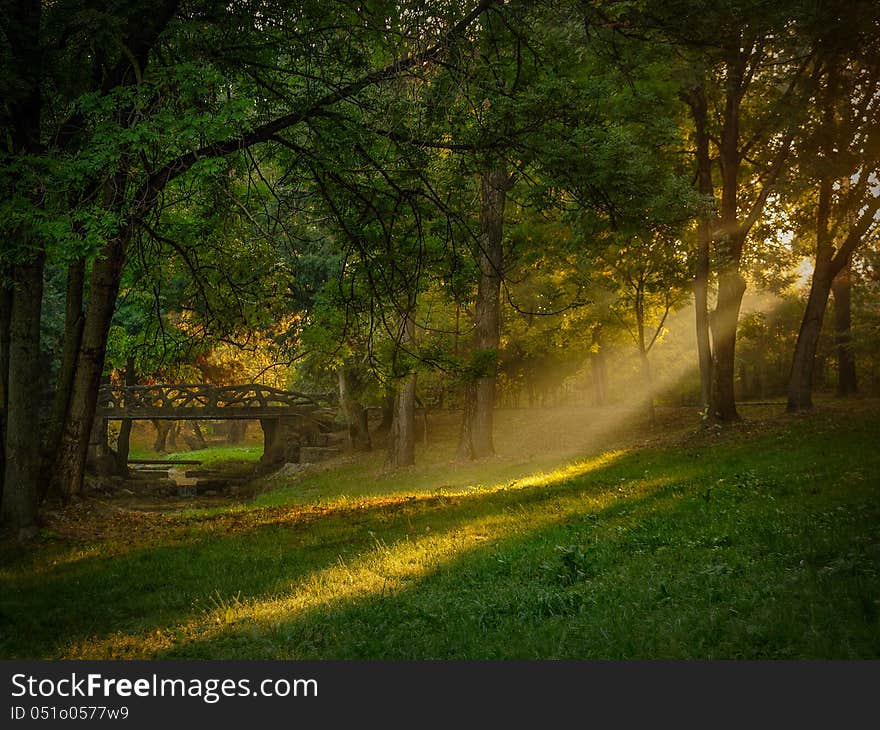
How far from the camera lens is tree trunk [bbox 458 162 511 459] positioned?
77.5ft

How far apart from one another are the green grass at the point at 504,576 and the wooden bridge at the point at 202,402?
78.6ft

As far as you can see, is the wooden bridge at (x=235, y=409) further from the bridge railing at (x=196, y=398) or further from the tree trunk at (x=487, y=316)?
the tree trunk at (x=487, y=316)

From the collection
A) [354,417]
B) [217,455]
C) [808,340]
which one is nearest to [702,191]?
[808,340]

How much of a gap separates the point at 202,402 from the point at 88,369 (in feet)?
86.5

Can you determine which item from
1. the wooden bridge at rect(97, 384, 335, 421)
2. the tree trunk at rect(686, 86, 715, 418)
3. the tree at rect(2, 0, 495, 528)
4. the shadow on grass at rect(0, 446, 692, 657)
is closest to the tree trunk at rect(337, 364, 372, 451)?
the wooden bridge at rect(97, 384, 335, 421)

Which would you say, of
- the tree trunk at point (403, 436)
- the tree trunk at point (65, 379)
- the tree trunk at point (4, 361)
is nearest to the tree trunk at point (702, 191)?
the tree trunk at point (403, 436)

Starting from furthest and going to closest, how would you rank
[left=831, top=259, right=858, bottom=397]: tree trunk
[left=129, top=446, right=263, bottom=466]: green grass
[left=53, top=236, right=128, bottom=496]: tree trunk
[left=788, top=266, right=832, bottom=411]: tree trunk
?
[left=129, top=446, right=263, bottom=466]: green grass → [left=831, top=259, right=858, bottom=397]: tree trunk → [left=788, top=266, right=832, bottom=411]: tree trunk → [left=53, top=236, right=128, bottom=496]: tree trunk

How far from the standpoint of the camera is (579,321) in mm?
33125

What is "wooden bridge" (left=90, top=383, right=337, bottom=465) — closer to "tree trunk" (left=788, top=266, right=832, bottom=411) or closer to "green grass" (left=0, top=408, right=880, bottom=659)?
"tree trunk" (left=788, top=266, right=832, bottom=411)

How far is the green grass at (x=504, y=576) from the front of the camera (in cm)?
621

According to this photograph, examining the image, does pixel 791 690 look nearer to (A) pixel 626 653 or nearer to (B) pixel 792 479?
(A) pixel 626 653

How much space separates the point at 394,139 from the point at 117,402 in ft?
105

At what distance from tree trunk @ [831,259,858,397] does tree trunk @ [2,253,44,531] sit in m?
28.1

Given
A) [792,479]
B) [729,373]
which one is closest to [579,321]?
[729,373]
